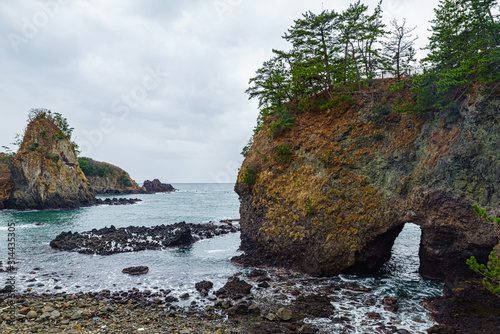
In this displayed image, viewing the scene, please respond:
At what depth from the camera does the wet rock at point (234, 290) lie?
14.0 meters

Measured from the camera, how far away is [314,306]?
12.2 m

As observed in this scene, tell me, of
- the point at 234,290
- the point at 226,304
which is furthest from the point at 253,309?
the point at 234,290

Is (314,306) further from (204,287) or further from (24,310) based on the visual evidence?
(24,310)

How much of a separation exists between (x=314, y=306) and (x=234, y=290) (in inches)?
183

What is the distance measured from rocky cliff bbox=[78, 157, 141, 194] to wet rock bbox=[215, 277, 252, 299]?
122 m

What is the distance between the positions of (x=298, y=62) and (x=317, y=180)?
38.2ft

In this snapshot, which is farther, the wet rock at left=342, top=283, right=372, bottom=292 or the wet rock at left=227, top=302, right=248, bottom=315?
the wet rock at left=342, top=283, right=372, bottom=292

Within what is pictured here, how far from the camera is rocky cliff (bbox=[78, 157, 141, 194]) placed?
118125 millimetres

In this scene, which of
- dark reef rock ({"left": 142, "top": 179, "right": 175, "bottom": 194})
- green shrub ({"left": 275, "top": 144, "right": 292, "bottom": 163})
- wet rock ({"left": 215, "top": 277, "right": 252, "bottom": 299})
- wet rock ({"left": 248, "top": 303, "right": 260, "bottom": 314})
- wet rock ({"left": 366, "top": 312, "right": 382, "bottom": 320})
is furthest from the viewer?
dark reef rock ({"left": 142, "top": 179, "right": 175, "bottom": 194})

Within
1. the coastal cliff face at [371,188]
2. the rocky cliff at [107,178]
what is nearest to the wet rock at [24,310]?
the coastal cliff face at [371,188]

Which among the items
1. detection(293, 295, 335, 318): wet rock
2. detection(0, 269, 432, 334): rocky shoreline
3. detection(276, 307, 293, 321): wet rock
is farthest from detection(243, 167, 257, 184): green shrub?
detection(276, 307, 293, 321): wet rock

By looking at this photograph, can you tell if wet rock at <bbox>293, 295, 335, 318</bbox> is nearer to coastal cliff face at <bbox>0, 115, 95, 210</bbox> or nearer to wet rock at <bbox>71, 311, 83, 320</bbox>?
wet rock at <bbox>71, 311, 83, 320</bbox>

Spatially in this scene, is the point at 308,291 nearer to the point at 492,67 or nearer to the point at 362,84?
the point at 492,67

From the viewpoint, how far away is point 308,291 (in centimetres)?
1422
